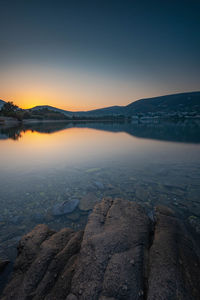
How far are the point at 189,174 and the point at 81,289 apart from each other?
10.4m

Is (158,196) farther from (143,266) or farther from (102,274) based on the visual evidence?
(102,274)

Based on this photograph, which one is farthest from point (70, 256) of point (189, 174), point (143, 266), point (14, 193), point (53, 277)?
point (189, 174)

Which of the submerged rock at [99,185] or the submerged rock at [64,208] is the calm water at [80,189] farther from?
the submerged rock at [64,208]

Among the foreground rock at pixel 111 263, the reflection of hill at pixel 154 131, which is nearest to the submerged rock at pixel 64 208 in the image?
the foreground rock at pixel 111 263

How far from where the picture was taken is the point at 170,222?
3574mm

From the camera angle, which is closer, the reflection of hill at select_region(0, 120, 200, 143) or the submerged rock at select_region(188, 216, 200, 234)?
the submerged rock at select_region(188, 216, 200, 234)

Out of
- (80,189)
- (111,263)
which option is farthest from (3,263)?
(80,189)

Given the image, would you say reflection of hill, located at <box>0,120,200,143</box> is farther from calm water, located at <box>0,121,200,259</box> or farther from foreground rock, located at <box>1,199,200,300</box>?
foreground rock, located at <box>1,199,200,300</box>

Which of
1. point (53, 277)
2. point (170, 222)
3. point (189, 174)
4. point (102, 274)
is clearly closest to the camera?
point (102, 274)

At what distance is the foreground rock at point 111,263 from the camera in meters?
2.09

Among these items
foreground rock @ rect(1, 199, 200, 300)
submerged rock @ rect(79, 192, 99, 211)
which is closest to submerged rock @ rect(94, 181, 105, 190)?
submerged rock @ rect(79, 192, 99, 211)

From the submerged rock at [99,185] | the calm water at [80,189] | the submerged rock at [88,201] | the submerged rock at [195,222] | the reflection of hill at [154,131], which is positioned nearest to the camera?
the submerged rock at [195,222]

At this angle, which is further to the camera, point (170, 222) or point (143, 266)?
point (170, 222)

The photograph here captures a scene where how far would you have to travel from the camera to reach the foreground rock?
209cm
